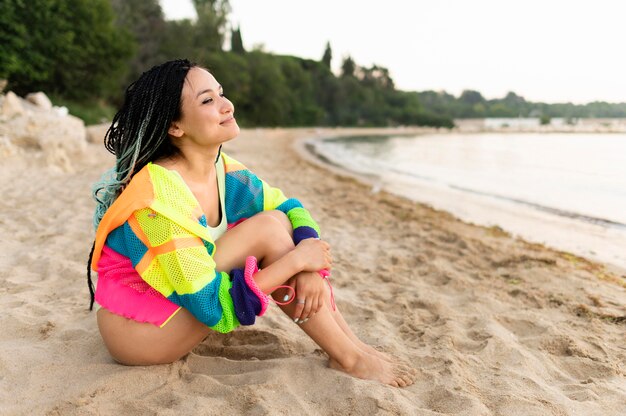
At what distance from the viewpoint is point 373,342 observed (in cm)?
253

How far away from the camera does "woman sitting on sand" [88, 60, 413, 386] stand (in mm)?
1765

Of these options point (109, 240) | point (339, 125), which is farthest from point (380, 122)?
point (109, 240)

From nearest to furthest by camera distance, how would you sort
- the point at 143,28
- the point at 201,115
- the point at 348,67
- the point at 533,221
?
the point at 201,115 → the point at 533,221 → the point at 143,28 → the point at 348,67

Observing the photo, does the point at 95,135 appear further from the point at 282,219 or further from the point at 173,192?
the point at 173,192

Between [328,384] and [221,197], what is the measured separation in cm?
96

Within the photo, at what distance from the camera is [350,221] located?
19.6ft

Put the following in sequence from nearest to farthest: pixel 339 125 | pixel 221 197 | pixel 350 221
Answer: pixel 221 197, pixel 350 221, pixel 339 125

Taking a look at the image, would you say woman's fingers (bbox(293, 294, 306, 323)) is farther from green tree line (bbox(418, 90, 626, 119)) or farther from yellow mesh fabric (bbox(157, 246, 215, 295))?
green tree line (bbox(418, 90, 626, 119))

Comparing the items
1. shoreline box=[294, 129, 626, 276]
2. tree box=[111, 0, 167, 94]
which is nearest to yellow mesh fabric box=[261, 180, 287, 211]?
shoreline box=[294, 129, 626, 276]

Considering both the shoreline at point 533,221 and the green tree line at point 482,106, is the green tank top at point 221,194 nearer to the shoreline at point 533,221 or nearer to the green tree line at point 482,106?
the shoreline at point 533,221

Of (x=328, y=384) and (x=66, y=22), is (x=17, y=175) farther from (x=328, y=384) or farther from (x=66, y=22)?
(x=66, y=22)

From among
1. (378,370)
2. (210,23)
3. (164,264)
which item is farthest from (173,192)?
(210,23)

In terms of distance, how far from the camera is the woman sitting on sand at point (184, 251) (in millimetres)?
1765

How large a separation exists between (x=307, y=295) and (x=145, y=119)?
0.98m
